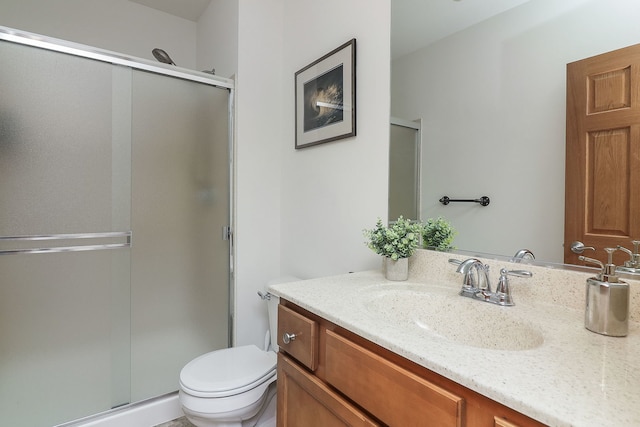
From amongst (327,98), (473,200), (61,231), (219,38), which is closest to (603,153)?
(473,200)

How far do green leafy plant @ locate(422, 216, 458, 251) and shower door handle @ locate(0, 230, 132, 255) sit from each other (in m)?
1.49

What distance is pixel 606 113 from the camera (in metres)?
0.81

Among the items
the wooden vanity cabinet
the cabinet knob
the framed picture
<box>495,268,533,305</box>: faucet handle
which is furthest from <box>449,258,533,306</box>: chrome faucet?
the framed picture

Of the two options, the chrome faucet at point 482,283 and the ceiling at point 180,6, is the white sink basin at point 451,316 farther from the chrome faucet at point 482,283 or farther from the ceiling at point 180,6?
the ceiling at point 180,6

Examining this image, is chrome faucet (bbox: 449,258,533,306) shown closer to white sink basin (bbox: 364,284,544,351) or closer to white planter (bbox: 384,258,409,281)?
white sink basin (bbox: 364,284,544,351)

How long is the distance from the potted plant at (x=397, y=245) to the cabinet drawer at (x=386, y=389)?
43cm

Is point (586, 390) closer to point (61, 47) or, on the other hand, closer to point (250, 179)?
point (250, 179)

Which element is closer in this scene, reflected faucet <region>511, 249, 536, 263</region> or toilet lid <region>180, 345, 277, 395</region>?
reflected faucet <region>511, 249, 536, 263</region>

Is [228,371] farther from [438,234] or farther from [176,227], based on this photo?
[438,234]

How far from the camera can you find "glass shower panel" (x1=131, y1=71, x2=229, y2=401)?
173 centimetres

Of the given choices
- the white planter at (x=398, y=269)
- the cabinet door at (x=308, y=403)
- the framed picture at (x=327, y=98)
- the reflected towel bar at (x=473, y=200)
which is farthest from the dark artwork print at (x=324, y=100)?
the cabinet door at (x=308, y=403)

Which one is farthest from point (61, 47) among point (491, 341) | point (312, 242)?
point (491, 341)

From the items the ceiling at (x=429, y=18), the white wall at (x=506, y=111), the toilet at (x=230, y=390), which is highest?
the ceiling at (x=429, y=18)

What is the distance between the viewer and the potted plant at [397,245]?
1163mm
